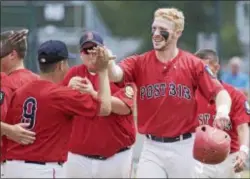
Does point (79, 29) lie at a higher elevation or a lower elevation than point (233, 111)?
lower

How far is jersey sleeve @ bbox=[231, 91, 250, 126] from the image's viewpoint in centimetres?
935

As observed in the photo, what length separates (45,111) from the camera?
23.4 ft

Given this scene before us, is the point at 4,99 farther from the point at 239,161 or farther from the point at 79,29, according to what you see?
the point at 79,29

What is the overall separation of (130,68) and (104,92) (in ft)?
3.93

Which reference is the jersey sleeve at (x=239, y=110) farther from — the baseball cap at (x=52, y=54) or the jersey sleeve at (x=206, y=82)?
the baseball cap at (x=52, y=54)

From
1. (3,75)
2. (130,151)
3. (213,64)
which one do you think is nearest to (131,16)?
(213,64)

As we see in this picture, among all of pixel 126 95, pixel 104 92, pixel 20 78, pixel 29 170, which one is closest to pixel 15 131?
pixel 29 170

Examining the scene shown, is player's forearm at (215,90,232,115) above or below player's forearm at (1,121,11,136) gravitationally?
below

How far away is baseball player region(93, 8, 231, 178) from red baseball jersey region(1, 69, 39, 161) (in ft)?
2.80

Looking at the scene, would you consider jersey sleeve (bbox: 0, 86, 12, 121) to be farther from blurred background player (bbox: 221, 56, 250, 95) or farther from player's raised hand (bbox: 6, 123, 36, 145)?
blurred background player (bbox: 221, 56, 250, 95)

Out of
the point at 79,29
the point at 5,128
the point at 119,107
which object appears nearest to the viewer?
the point at 5,128

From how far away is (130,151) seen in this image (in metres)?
8.70

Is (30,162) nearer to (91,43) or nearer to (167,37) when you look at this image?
(91,43)

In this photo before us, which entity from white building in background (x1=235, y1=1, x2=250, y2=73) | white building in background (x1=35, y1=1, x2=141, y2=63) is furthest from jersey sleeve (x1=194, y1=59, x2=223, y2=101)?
white building in background (x1=235, y1=1, x2=250, y2=73)
